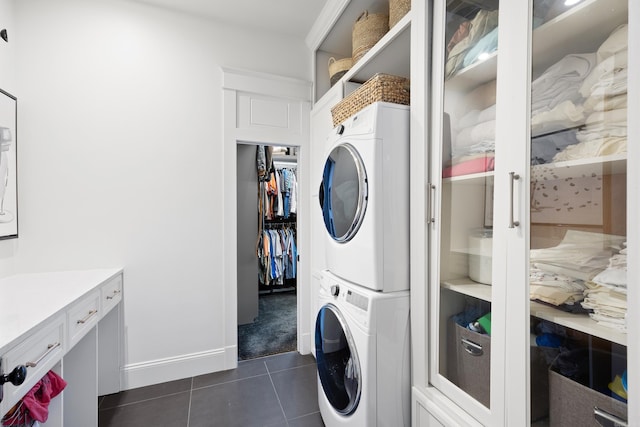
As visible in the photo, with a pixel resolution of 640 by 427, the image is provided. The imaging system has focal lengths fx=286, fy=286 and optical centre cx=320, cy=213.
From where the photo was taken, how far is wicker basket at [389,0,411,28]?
157 centimetres

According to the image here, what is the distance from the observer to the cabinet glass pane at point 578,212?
29.9 inches

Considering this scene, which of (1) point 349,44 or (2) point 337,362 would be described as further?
(1) point 349,44

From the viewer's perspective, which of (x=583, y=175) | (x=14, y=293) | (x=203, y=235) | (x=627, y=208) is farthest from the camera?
(x=203, y=235)

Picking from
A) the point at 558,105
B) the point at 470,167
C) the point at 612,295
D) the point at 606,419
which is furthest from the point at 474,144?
the point at 606,419

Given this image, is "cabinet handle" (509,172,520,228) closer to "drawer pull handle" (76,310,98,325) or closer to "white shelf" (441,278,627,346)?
"white shelf" (441,278,627,346)

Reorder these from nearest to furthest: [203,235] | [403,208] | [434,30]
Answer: [434,30], [403,208], [203,235]

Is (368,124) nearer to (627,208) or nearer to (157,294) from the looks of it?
(627,208)

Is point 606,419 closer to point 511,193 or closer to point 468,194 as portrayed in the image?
point 511,193

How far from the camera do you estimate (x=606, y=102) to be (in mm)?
777

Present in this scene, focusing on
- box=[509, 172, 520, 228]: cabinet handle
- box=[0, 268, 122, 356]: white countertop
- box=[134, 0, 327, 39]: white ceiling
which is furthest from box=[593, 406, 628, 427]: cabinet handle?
box=[134, 0, 327, 39]: white ceiling

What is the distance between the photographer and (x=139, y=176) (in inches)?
86.1

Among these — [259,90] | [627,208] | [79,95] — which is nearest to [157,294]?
[79,95]

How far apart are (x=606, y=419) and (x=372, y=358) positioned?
0.76 meters

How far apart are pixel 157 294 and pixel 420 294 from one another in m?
1.98
